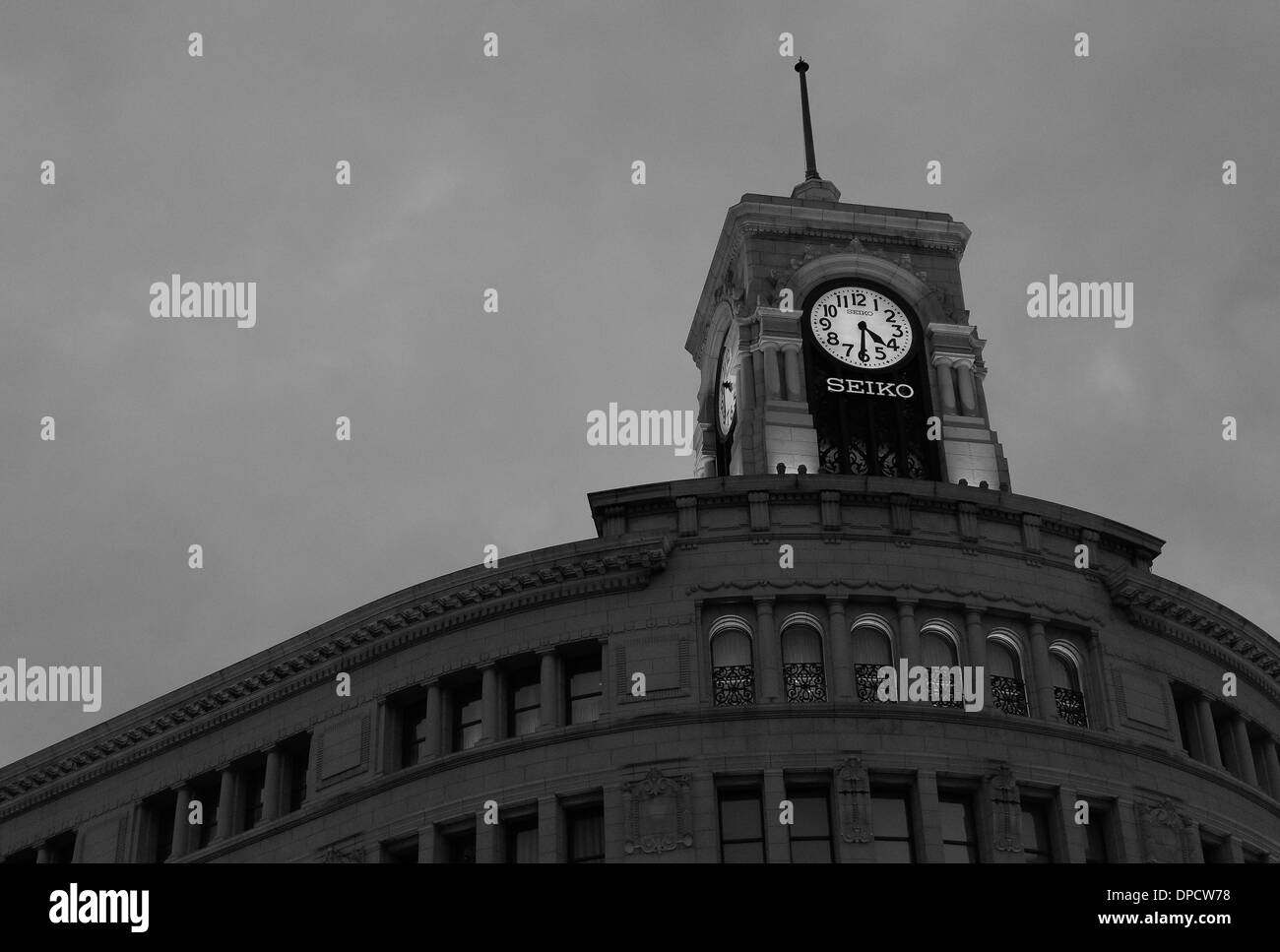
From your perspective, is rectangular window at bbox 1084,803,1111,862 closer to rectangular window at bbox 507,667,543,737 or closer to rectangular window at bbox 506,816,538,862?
rectangular window at bbox 506,816,538,862

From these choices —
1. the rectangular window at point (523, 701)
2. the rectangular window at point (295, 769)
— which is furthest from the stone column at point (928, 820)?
the rectangular window at point (295, 769)

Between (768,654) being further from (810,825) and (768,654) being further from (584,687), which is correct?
(584,687)

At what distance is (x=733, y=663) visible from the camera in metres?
52.9

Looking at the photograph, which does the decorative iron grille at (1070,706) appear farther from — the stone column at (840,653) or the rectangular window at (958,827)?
the stone column at (840,653)

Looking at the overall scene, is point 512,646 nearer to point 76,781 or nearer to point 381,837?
point 381,837

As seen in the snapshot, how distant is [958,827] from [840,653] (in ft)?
17.0

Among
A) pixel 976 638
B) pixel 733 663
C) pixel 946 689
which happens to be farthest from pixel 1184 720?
pixel 733 663

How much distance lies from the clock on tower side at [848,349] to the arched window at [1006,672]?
12.5 m

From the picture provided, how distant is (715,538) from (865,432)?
14526 millimetres

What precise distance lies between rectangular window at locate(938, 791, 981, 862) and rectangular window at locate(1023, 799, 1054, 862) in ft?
4.36

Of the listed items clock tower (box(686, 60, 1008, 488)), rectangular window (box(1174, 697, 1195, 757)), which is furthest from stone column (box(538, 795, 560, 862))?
rectangular window (box(1174, 697, 1195, 757))

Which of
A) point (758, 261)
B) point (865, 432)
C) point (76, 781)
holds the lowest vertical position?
point (76, 781)

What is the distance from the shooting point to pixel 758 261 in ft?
230
